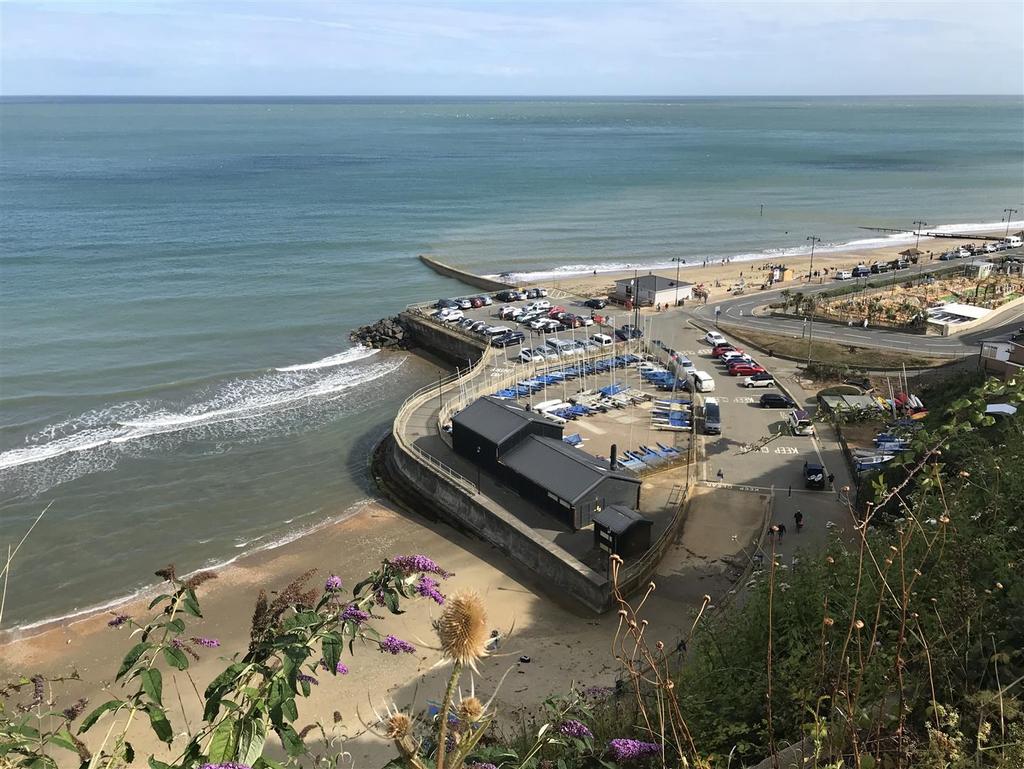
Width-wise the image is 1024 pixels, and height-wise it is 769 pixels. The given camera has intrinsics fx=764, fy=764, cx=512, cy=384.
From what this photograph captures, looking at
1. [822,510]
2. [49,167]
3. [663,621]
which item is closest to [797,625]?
[663,621]

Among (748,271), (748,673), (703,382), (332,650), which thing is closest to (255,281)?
(703,382)

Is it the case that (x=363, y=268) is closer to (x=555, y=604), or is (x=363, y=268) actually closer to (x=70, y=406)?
(x=70, y=406)

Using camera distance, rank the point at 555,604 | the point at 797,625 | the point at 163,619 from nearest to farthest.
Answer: the point at 163,619
the point at 797,625
the point at 555,604

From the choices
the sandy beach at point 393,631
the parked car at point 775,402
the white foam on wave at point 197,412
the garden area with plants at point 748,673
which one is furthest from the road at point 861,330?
the garden area with plants at point 748,673

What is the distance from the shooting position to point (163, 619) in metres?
4.63

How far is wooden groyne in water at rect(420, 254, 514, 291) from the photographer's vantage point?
2301 inches

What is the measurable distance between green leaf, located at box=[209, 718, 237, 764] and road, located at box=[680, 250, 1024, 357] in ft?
132

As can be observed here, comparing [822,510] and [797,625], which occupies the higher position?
[797,625]

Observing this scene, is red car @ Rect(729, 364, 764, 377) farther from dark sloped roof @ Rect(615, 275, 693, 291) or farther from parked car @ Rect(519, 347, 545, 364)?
dark sloped roof @ Rect(615, 275, 693, 291)

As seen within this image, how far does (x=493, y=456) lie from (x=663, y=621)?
806cm

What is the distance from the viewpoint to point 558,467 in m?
23.2

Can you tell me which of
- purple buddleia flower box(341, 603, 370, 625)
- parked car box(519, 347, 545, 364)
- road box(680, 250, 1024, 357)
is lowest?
road box(680, 250, 1024, 357)

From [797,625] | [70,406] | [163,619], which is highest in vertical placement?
[163,619]

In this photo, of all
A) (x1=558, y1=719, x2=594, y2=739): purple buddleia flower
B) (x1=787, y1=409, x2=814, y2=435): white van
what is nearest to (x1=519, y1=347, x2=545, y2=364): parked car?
(x1=787, y1=409, x2=814, y2=435): white van
